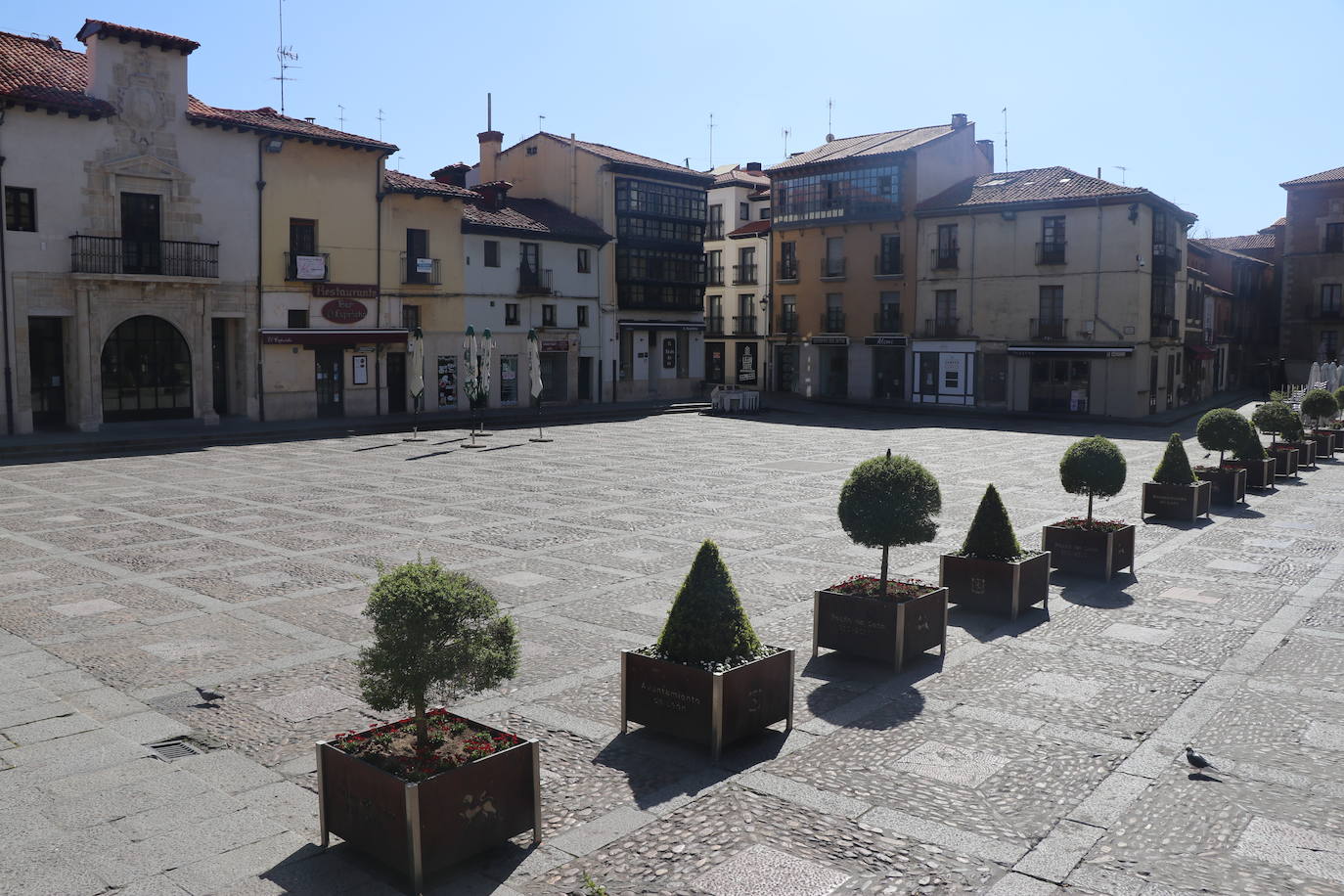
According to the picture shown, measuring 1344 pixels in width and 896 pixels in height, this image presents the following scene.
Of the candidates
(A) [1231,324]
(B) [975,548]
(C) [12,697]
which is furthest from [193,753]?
(A) [1231,324]

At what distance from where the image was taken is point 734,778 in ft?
25.0

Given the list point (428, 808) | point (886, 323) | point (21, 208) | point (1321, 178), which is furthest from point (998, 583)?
point (1321, 178)

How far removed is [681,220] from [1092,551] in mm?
43595

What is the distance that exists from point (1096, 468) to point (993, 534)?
2.94 meters

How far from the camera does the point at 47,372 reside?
3356 cm

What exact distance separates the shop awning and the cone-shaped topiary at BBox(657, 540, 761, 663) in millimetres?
33297

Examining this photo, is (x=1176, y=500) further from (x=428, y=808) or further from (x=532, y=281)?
(x=532, y=281)

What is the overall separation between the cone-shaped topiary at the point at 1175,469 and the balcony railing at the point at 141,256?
30379 millimetres

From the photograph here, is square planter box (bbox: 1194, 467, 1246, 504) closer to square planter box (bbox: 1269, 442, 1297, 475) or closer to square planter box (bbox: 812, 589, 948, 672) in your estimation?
square planter box (bbox: 1269, 442, 1297, 475)

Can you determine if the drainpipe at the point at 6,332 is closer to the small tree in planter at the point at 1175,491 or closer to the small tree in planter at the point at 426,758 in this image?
the small tree in planter at the point at 426,758

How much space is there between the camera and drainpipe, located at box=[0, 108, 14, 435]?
3122 cm

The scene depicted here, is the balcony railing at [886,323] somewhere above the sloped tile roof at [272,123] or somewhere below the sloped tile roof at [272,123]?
below

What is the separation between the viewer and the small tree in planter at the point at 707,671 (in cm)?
801

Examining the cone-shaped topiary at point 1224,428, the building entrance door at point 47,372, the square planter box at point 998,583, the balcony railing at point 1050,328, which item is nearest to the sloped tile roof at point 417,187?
the building entrance door at point 47,372
